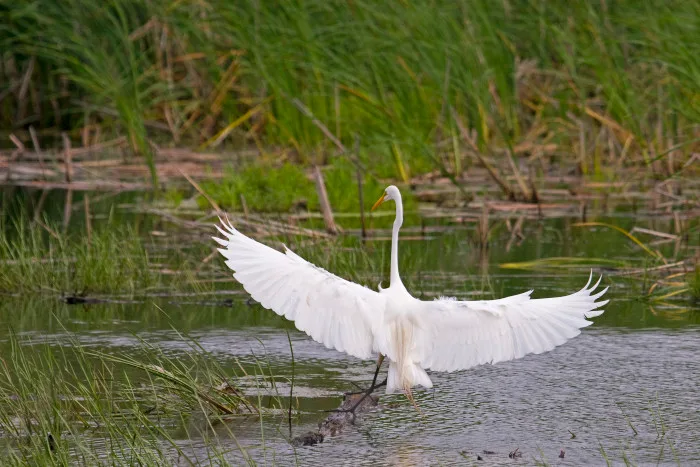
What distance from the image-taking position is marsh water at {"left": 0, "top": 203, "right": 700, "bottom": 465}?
4.38 meters

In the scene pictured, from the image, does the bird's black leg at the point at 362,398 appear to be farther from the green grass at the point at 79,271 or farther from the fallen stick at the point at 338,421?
the green grass at the point at 79,271

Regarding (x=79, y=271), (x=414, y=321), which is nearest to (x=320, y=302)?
(x=414, y=321)

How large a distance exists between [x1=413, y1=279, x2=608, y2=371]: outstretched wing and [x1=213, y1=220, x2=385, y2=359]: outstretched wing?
195 mm

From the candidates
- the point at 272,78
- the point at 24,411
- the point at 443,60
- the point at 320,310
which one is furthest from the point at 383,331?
the point at 272,78

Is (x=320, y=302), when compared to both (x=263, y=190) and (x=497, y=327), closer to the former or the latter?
(x=497, y=327)

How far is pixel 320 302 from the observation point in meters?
4.75

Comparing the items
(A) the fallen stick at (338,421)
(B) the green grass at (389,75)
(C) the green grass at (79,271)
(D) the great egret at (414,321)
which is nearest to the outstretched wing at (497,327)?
(D) the great egret at (414,321)

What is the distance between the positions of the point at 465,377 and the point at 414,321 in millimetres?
940

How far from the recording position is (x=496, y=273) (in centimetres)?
766

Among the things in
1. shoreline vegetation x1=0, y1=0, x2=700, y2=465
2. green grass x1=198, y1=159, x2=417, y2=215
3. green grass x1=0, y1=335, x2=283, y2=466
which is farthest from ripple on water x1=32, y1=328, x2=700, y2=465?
green grass x1=198, y1=159, x2=417, y2=215

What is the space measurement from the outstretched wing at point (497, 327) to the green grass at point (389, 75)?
4.50 m

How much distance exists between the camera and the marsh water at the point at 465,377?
14.4 feet

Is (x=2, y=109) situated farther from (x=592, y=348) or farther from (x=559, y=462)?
(x=559, y=462)

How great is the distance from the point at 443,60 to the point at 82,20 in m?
4.39
